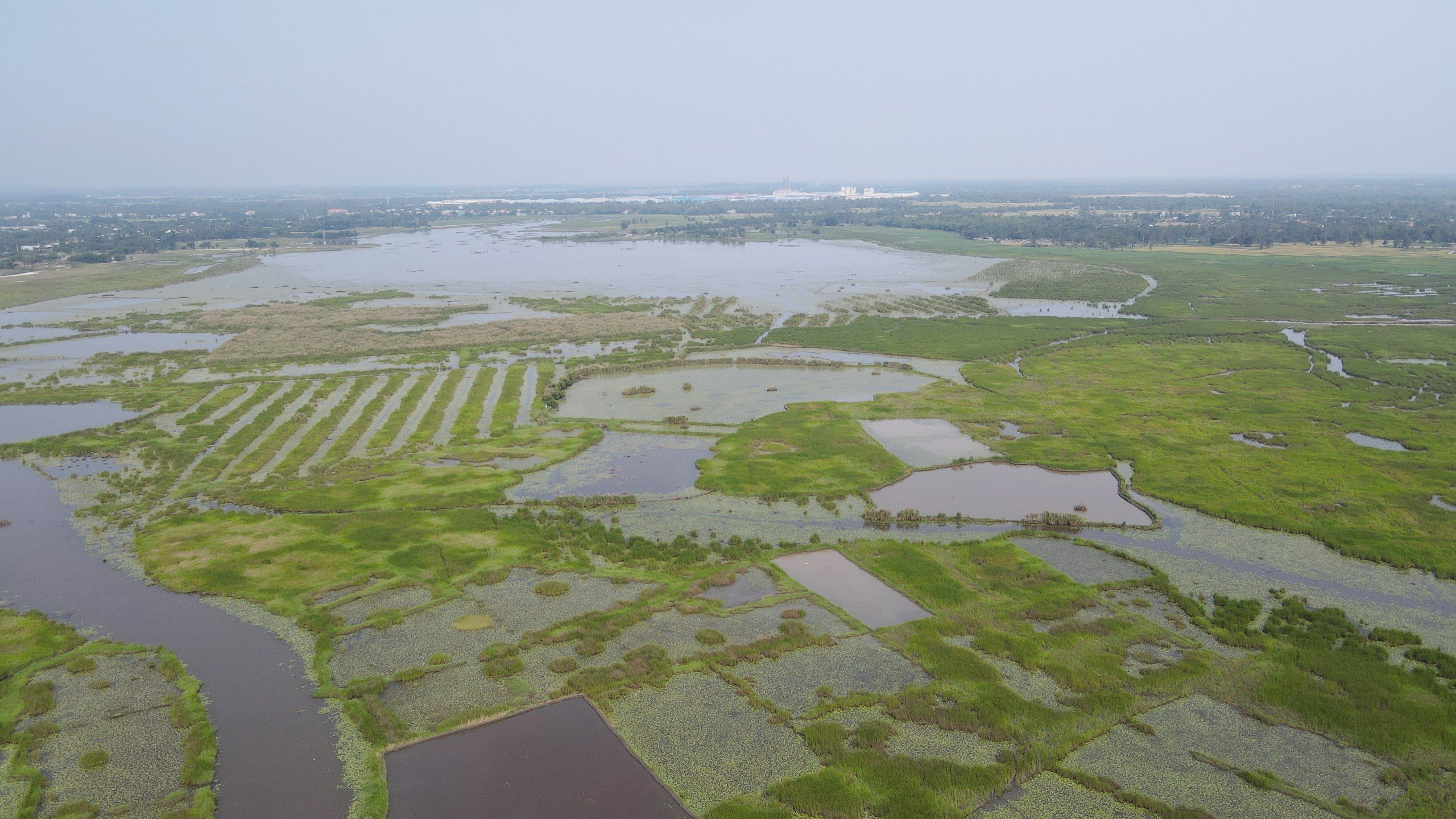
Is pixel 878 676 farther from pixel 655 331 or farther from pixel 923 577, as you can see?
pixel 655 331

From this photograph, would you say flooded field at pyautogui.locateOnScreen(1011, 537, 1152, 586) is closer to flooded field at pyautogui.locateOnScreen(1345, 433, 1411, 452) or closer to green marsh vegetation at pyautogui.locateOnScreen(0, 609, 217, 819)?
flooded field at pyautogui.locateOnScreen(1345, 433, 1411, 452)

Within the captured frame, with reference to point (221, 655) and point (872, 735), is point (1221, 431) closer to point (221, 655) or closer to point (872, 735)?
point (872, 735)

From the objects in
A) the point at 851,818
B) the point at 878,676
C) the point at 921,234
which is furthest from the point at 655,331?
the point at 921,234

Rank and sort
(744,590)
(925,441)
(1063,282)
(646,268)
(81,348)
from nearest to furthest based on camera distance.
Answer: (744,590) → (925,441) → (81,348) → (1063,282) → (646,268)

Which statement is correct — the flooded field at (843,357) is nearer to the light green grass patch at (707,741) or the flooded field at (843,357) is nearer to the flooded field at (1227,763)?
the flooded field at (1227,763)

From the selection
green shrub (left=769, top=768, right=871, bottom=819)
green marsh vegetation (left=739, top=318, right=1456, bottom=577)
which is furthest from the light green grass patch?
green marsh vegetation (left=739, top=318, right=1456, bottom=577)

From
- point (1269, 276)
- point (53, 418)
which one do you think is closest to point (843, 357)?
point (53, 418)

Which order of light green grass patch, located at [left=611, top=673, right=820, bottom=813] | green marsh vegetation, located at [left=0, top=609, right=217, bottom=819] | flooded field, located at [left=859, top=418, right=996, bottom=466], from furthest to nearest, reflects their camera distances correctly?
flooded field, located at [left=859, top=418, right=996, bottom=466], light green grass patch, located at [left=611, top=673, right=820, bottom=813], green marsh vegetation, located at [left=0, top=609, right=217, bottom=819]
